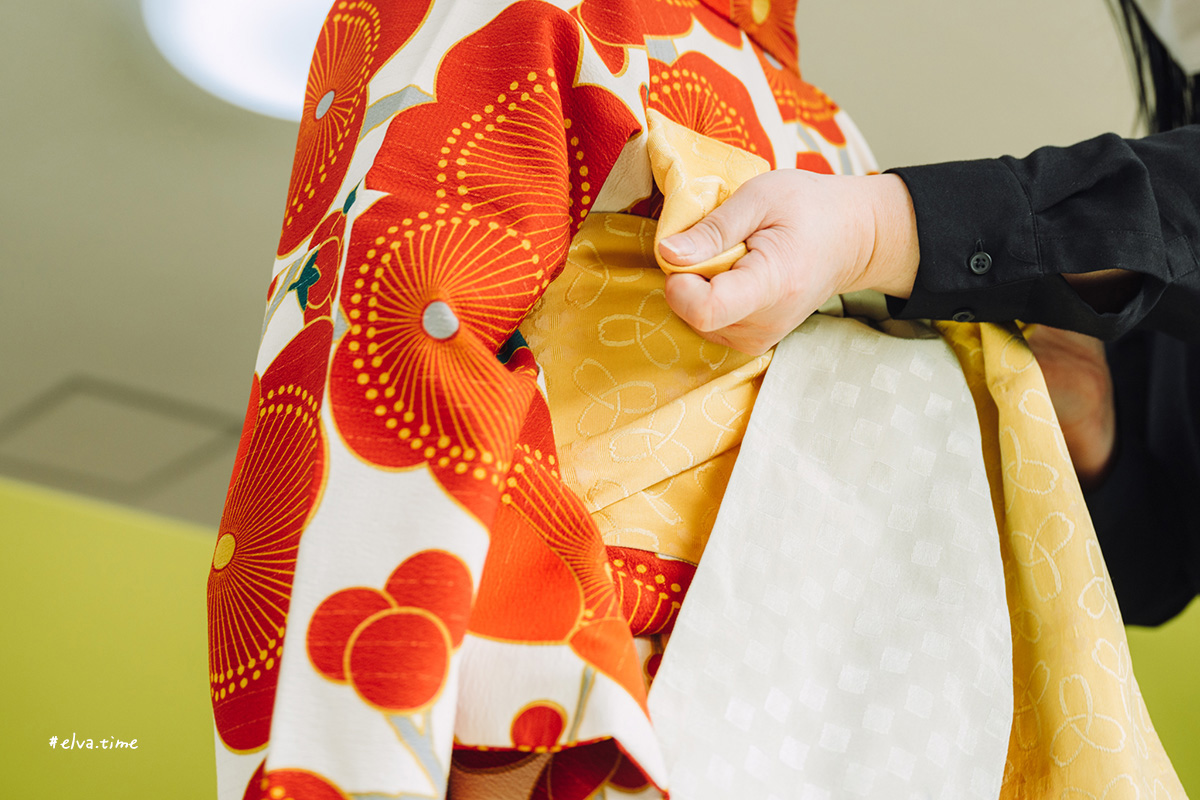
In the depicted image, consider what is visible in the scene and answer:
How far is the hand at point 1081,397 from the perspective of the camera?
0.55 meters

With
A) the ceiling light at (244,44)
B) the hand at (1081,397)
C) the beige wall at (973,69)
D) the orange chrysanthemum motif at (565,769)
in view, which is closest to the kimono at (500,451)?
the orange chrysanthemum motif at (565,769)

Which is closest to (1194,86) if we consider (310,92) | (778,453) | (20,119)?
(778,453)

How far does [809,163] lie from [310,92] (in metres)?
0.28

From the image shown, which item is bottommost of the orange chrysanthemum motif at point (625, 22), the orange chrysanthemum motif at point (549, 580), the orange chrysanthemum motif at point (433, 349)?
the orange chrysanthemum motif at point (549, 580)

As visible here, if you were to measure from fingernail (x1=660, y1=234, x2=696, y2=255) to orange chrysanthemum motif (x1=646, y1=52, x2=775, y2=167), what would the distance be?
0.09 meters

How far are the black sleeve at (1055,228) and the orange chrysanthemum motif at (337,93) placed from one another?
0.85 feet

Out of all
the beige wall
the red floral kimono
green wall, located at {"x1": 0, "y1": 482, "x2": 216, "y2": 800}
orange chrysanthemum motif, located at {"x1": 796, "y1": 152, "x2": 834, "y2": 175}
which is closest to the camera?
the red floral kimono

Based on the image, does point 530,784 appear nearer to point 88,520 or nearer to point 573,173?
point 573,173

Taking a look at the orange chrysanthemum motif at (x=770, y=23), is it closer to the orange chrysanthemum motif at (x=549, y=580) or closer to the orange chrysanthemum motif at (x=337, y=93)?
the orange chrysanthemum motif at (x=337, y=93)

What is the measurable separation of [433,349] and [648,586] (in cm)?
13

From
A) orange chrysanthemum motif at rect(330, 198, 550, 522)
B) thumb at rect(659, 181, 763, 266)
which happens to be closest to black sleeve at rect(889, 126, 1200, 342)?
thumb at rect(659, 181, 763, 266)

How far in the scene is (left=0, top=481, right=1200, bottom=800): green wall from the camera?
2.43 feet

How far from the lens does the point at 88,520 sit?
3.21ft

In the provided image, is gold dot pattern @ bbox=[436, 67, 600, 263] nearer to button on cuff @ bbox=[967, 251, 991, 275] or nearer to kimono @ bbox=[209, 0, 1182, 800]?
kimono @ bbox=[209, 0, 1182, 800]
